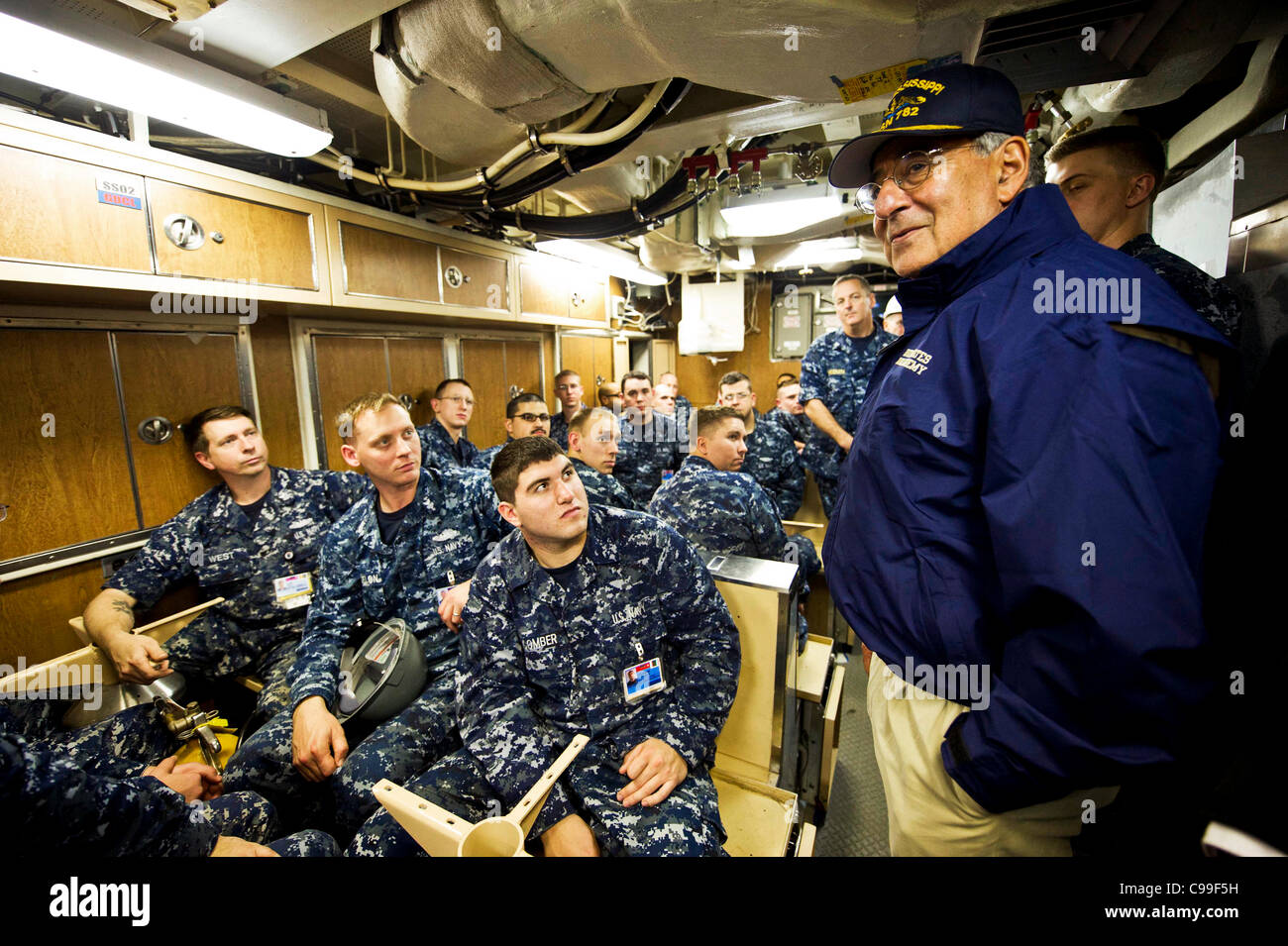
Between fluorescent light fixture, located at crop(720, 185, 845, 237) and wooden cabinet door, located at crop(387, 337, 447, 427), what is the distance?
2.36m

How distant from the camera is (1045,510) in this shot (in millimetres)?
734

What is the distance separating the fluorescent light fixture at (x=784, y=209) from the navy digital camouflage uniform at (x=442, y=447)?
98.6 inches

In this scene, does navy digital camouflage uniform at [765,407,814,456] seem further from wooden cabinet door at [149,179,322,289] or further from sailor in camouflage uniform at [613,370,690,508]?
wooden cabinet door at [149,179,322,289]

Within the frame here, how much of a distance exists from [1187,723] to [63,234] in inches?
128

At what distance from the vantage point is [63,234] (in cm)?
180

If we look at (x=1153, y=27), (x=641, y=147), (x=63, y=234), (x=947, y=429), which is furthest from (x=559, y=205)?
(x=947, y=429)

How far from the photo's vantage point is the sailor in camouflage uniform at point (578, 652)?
1.50m

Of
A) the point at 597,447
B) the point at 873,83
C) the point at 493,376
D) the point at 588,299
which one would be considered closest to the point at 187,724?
the point at 597,447

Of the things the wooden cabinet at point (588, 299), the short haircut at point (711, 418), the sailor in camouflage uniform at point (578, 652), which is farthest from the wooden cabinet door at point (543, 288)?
the sailor in camouflage uniform at point (578, 652)

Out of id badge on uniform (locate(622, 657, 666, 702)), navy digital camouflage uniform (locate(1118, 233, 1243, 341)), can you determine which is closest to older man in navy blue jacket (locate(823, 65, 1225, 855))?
navy digital camouflage uniform (locate(1118, 233, 1243, 341))

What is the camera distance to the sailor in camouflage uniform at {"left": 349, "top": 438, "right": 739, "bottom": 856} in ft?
4.93

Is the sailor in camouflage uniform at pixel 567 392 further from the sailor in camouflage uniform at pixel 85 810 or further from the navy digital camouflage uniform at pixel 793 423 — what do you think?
the sailor in camouflage uniform at pixel 85 810

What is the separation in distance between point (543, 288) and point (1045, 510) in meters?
4.05
